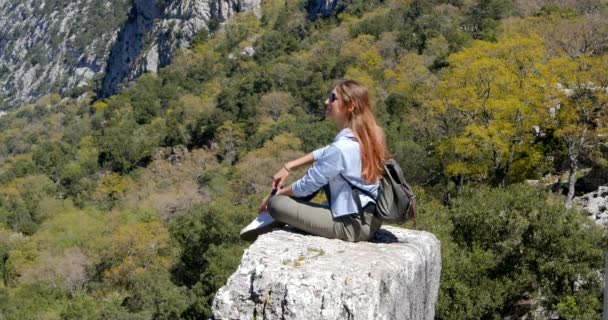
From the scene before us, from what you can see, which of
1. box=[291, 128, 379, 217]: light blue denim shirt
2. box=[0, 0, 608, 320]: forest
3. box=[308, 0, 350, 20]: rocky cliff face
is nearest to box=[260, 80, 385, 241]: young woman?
box=[291, 128, 379, 217]: light blue denim shirt

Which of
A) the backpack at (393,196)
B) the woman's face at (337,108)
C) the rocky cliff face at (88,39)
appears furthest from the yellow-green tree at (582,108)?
the rocky cliff face at (88,39)

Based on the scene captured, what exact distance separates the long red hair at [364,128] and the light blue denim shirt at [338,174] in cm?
5

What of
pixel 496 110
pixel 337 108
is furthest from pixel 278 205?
pixel 496 110

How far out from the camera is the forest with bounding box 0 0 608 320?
43.7 ft

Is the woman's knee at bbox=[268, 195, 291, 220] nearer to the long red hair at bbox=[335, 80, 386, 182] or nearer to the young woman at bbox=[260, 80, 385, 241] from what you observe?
the young woman at bbox=[260, 80, 385, 241]

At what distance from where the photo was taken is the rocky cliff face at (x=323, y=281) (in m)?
3.89

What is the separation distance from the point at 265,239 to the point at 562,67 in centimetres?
2017

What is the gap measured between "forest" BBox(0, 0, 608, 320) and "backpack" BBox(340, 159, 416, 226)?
8355 mm

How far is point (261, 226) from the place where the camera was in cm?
528

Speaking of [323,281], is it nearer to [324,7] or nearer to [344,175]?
[344,175]

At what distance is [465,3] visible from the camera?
186 feet

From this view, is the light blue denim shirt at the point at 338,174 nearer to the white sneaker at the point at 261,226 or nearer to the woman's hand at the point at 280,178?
the woman's hand at the point at 280,178

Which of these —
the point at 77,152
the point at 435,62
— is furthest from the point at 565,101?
the point at 77,152

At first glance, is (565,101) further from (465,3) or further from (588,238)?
(465,3)
